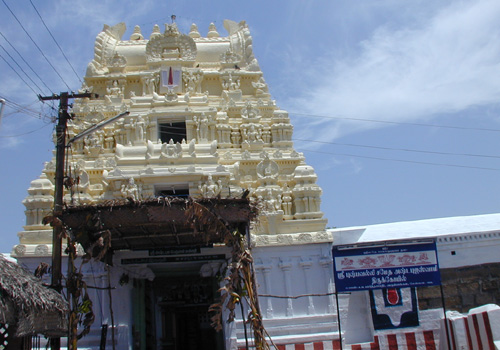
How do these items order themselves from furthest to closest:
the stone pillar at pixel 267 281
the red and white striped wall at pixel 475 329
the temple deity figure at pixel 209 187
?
the temple deity figure at pixel 209 187
the stone pillar at pixel 267 281
the red and white striped wall at pixel 475 329

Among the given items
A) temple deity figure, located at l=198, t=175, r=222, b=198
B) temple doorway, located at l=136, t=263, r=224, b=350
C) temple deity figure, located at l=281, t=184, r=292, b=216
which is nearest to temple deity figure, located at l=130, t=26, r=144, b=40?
temple deity figure, located at l=198, t=175, r=222, b=198

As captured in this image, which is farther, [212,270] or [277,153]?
[277,153]

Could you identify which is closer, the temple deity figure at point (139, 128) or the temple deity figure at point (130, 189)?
the temple deity figure at point (130, 189)

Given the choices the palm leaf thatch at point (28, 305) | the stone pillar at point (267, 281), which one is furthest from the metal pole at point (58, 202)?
the stone pillar at point (267, 281)

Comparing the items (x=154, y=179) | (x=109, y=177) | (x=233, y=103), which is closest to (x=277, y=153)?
(x=233, y=103)

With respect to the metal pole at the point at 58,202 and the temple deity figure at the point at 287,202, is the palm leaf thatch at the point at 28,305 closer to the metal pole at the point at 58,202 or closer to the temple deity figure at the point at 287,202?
the metal pole at the point at 58,202

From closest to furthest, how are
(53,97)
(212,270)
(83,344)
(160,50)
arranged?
(53,97), (83,344), (212,270), (160,50)

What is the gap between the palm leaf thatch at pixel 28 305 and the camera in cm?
936

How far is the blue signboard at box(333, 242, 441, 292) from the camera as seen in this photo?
15250 mm

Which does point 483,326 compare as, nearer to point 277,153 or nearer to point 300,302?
point 300,302

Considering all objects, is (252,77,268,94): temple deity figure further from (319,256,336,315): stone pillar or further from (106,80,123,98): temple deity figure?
(319,256,336,315): stone pillar

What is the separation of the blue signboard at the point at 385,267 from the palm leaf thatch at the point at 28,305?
8009 millimetres

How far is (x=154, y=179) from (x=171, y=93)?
171 inches

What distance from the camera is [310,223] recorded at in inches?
732
